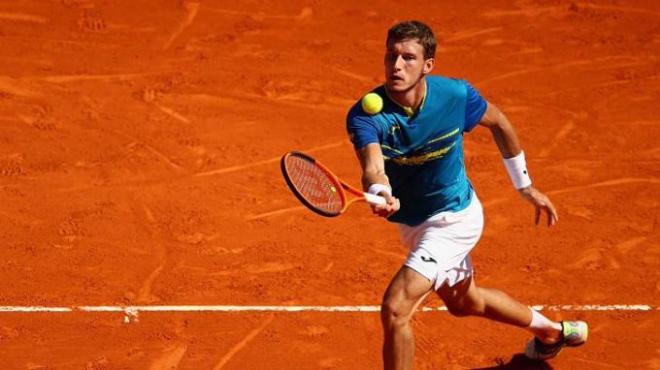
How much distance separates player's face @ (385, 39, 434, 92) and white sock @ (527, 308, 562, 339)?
1794 mm

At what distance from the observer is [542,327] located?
21.9 ft

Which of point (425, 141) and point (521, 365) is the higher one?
point (425, 141)

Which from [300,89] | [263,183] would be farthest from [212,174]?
[300,89]

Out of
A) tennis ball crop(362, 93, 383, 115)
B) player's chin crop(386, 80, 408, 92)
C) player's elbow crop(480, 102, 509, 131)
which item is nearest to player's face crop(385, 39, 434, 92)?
player's chin crop(386, 80, 408, 92)

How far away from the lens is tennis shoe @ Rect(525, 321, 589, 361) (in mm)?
6809

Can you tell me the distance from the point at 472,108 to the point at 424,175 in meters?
0.50

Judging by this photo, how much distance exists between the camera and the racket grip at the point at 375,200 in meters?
5.41

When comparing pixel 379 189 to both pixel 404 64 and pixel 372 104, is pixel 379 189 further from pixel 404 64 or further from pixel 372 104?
pixel 404 64

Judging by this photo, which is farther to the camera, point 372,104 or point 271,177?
point 271,177

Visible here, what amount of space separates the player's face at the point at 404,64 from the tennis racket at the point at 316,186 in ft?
2.01

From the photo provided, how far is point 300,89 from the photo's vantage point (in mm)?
10539

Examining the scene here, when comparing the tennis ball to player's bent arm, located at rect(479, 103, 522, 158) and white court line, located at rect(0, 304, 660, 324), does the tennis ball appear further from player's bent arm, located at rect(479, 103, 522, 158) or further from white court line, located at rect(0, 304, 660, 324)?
white court line, located at rect(0, 304, 660, 324)

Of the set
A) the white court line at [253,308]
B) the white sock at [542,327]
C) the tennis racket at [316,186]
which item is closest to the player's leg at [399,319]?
the tennis racket at [316,186]

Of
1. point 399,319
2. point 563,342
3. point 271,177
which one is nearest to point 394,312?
point 399,319
